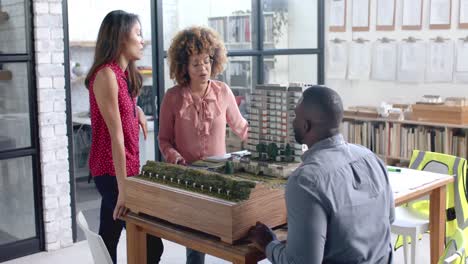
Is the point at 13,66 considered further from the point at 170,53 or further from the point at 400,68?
the point at 400,68

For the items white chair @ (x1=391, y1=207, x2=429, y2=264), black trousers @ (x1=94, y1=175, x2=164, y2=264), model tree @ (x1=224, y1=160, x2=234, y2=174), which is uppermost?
model tree @ (x1=224, y1=160, x2=234, y2=174)

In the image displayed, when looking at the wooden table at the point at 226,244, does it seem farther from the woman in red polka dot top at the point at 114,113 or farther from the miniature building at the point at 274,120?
the miniature building at the point at 274,120

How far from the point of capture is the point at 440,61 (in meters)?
5.16

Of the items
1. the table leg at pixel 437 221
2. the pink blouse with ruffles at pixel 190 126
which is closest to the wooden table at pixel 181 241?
the pink blouse with ruffles at pixel 190 126

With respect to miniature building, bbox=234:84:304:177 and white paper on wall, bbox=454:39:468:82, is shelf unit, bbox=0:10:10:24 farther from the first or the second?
white paper on wall, bbox=454:39:468:82

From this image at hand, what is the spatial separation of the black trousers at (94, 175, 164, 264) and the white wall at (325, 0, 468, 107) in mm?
3476

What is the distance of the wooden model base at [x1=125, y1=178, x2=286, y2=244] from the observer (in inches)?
70.7

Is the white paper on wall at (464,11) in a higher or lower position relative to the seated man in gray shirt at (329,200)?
higher

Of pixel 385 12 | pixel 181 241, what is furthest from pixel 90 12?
pixel 181 241

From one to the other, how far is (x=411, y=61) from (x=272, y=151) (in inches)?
138

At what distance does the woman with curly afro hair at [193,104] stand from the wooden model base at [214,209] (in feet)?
2.27

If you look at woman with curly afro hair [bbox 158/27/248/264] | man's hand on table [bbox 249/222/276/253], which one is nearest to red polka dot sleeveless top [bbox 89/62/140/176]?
woman with curly afro hair [bbox 158/27/248/264]

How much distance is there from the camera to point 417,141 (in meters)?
5.16

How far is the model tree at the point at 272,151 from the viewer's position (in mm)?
2262
